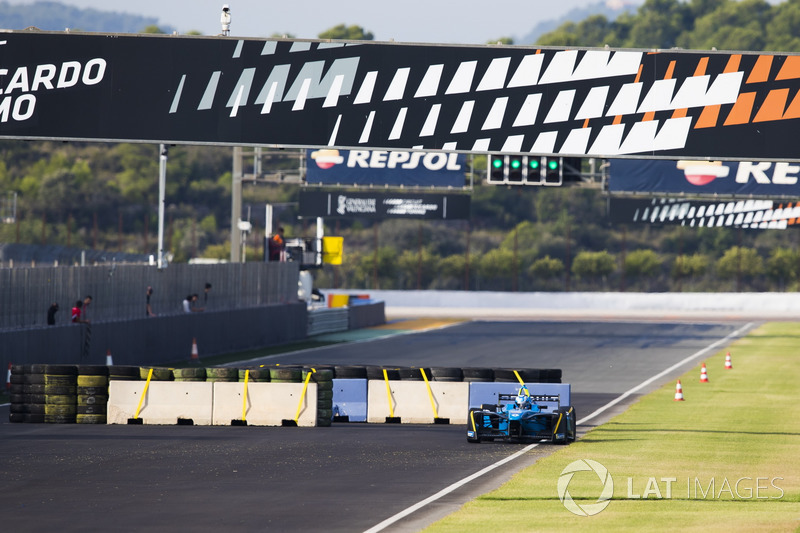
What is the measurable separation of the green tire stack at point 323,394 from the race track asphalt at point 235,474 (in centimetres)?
34

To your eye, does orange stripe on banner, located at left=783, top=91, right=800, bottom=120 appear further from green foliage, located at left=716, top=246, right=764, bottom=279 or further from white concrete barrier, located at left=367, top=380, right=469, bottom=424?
green foliage, located at left=716, top=246, right=764, bottom=279

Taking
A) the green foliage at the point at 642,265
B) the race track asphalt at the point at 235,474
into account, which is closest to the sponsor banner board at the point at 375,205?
the race track asphalt at the point at 235,474

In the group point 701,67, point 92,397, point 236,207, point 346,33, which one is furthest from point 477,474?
point 346,33

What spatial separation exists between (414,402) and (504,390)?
73.7 inches

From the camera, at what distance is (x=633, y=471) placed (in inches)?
617

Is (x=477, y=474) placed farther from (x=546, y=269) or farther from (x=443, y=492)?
(x=546, y=269)

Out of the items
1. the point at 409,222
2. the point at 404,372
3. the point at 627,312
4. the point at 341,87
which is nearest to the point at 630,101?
the point at 341,87

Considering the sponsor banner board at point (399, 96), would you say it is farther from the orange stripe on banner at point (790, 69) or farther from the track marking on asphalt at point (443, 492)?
the track marking on asphalt at point (443, 492)

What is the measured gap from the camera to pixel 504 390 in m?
19.9

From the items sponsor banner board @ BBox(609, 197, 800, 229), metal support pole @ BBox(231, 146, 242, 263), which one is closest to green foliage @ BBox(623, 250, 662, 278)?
sponsor banner board @ BBox(609, 197, 800, 229)

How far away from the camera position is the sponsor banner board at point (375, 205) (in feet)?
177

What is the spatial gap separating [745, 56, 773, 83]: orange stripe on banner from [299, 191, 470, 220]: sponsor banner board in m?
35.3

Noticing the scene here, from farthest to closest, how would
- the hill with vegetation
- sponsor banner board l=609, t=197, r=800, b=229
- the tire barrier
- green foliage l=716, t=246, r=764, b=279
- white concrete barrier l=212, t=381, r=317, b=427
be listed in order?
the hill with vegetation < green foliage l=716, t=246, r=764, b=279 < sponsor banner board l=609, t=197, r=800, b=229 < white concrete barrier l=212, t=381, r=317, b=427 < the tire barrier

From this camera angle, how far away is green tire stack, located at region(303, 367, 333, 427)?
2009 cm
